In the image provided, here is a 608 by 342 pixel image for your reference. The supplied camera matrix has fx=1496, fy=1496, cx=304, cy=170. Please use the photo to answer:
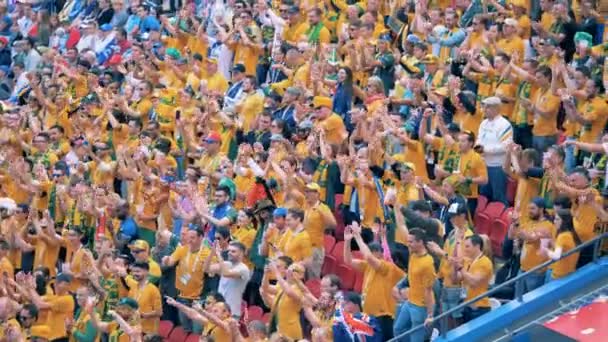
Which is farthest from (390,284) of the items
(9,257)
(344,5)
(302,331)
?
(344,5)

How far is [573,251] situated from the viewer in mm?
13609

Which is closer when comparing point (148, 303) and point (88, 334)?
point (148, 303)

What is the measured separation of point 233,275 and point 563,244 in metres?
3.13

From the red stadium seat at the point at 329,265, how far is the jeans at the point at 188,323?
4.79 feet

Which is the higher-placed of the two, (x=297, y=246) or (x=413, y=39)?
(x=413, y=39)

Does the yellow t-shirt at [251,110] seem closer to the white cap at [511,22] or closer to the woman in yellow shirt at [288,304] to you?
the white cap at [511,22]

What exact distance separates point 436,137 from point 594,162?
5.76 feet

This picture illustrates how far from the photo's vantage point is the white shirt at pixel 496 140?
51.4 ft

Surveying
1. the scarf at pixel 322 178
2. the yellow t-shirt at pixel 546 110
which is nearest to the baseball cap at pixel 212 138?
the scarf at pixel 322 178

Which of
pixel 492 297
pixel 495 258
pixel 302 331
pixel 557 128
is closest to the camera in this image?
pixel 302 331

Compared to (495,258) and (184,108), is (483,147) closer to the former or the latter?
(495,258)

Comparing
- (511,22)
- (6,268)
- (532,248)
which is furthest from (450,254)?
(6,268)

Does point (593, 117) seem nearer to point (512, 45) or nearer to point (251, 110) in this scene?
point (512, 45)

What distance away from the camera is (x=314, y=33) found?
65.4 feet
